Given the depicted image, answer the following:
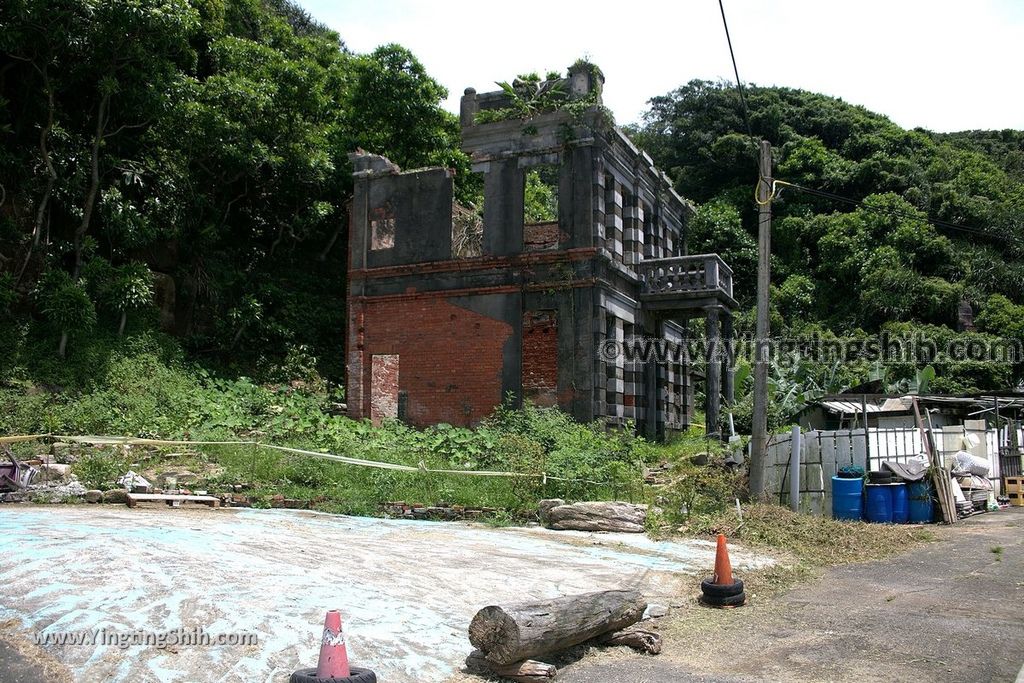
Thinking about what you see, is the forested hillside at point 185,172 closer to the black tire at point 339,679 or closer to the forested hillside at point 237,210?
the forested hillside at point 237,210

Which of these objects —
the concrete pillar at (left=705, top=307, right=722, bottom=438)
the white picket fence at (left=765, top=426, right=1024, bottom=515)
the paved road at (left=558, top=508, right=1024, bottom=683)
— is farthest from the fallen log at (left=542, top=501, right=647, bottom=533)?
the concrete pillar at (left=705, top=307, right=722, bottom=438)

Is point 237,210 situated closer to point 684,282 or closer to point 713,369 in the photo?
point 684,282

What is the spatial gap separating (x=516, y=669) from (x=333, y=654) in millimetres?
1567

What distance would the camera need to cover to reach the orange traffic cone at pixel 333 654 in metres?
4.63

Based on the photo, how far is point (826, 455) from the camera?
1380 centimetres

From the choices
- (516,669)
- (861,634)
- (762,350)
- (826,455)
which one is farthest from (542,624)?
(826,455)

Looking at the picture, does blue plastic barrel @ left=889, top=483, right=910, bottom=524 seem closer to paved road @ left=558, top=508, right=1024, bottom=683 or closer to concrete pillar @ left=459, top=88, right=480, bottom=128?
paved road @ left=558, top=508, right=1024, bottom=683

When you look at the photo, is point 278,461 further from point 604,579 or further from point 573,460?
point 604,579

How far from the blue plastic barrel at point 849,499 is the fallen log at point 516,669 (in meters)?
8.80

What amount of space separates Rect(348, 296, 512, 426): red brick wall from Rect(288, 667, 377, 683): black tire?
14.4 meters

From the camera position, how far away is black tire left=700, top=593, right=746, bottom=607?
784 cm

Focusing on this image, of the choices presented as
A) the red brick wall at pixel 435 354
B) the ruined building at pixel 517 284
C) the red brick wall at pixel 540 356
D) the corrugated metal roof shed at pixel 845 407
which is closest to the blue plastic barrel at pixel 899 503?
the corrugated metal roof shed at pixel 845 407

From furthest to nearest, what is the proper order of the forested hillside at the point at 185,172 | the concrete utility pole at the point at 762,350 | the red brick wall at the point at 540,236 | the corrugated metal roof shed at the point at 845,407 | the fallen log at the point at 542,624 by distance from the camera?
the red brick wall at the point at 540,236, the forested hillside at the point at 185,172, the corrugated metal roof shed at the point at 845,407, the concrete utility pole at the point at 762,350, the fallen log at the point at 542,624

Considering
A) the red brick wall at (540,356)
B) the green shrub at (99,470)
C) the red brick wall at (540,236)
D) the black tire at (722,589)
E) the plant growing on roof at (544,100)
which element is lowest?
the black tire at (722,589)
